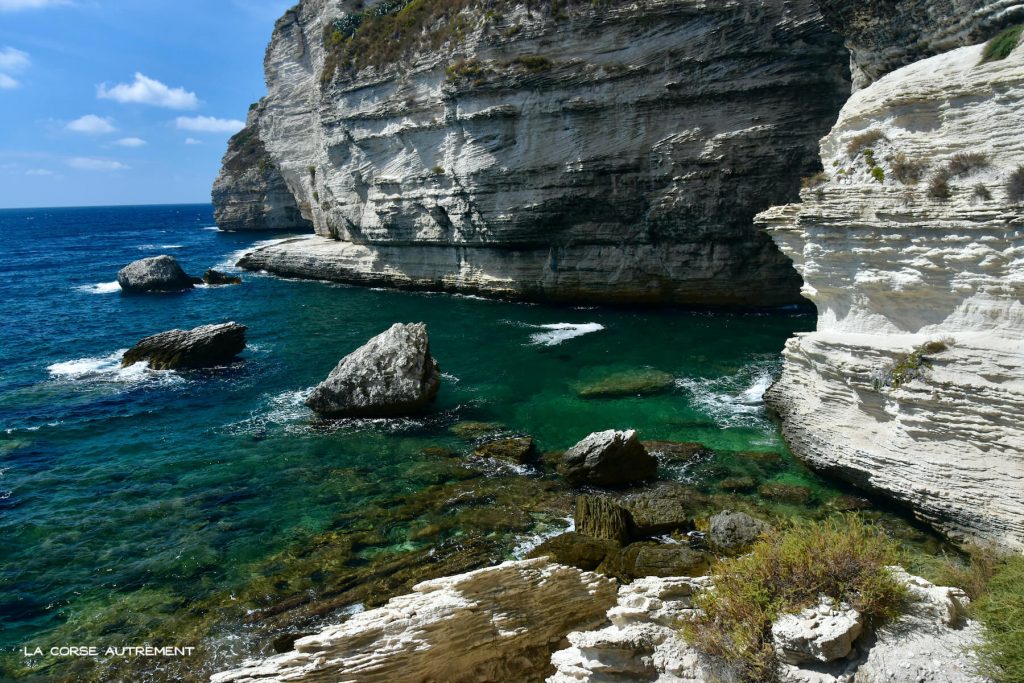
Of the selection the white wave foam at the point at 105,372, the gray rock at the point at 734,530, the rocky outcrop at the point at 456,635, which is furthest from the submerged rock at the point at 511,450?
the white wave foam at the point at 105,372

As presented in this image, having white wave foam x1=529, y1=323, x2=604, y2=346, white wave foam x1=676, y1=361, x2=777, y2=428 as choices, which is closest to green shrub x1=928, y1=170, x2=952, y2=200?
white wave foam x1=676, y1=361, x2=777, y2=428

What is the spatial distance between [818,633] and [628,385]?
15.4 metres

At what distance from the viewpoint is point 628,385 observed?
22062 millimetres

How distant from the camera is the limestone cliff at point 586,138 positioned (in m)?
27.6

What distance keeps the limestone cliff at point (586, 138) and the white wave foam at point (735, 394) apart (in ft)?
33.0

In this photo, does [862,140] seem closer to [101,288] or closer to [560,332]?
[560,332]

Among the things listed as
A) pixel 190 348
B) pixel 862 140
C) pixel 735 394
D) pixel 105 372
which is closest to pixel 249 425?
pixel 190 348

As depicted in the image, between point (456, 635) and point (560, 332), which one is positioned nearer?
point (456, 635)

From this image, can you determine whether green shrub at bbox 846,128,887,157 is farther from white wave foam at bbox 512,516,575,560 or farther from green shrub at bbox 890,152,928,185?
white wave foam at bbox 512,516,575,560

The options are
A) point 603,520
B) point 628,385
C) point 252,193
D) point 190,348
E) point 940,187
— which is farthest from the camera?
point 252,193

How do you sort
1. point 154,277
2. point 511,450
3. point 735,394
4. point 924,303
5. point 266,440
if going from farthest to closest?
point 154,277
point 735,394
point 266,440
point 511,450
point 924,303

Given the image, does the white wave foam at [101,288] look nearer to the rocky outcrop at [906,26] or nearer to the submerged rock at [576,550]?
the submerged rock at [576,550]

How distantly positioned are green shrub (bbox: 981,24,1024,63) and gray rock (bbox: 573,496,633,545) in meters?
12.2

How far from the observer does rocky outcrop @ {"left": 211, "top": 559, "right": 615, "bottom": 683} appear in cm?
867
